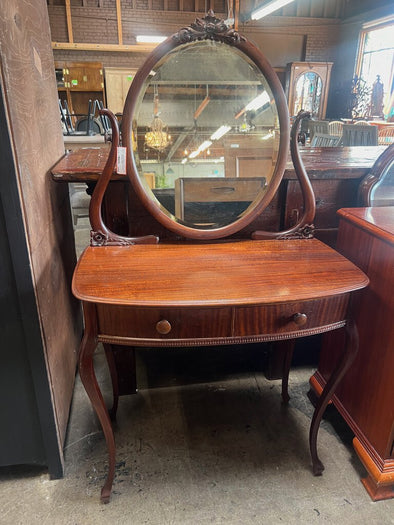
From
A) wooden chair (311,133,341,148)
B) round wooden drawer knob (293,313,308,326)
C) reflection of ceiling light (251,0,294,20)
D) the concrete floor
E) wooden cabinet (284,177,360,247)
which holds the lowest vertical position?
the concrete floor

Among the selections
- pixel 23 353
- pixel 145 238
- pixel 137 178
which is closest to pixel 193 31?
pixel 137 178

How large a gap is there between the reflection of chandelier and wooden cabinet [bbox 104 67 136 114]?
7.41 meters

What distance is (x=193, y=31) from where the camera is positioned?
3.41 ft

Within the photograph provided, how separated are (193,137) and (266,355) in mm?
1044

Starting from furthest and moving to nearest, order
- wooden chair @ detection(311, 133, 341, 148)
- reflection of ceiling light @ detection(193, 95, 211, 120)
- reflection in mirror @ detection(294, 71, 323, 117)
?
reflection in mirror @ detection(294, 71, 323, 117)
wooden chair @ detection(311, 133, 341, 148)
reflection of ceiling light @ detection(193, 95, 211, 120)

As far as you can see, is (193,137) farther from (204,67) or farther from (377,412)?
(377,412)

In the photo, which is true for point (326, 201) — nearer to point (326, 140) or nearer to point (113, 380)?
point (113, 380)

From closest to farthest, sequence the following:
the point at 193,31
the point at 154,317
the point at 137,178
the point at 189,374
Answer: the point at 154,317 → the point at 193,31 → the point at 137,178 → the point at 189,374

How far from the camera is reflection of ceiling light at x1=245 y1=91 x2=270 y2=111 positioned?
114cm

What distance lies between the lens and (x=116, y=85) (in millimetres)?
8062

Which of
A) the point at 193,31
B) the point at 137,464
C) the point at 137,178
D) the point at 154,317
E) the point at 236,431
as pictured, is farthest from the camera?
the point at 236,431

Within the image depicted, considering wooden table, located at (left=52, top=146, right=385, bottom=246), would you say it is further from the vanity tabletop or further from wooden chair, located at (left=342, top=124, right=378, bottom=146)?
wooden chair, located at (left=342, top=124, right=378, bottom=146)

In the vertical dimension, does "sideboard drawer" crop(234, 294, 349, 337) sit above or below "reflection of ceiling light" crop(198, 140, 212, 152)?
below

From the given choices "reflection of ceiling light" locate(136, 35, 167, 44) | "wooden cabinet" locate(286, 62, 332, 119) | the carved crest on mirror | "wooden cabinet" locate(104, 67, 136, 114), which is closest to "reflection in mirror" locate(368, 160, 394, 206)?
the carved crest on mirror
